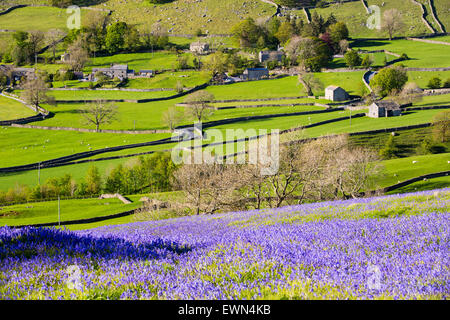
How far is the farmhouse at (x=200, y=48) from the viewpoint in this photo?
6860 inches

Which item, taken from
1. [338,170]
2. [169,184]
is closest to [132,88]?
[169,184]

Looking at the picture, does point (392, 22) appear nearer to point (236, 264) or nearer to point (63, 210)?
point (63, 210)

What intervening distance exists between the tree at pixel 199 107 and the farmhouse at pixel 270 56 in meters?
51.6

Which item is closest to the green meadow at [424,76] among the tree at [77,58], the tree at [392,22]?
the tree at [392,22]

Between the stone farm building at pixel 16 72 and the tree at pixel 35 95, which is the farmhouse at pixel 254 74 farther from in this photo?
the stone farm building at pixel 16 72

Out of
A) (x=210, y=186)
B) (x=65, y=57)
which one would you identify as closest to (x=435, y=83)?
(x=210, y=186)

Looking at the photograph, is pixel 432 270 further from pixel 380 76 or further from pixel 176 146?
pixel 380 76

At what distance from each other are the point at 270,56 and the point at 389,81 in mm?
56659

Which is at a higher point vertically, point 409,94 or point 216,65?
point 216,65

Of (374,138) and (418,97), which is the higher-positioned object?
(418,97)

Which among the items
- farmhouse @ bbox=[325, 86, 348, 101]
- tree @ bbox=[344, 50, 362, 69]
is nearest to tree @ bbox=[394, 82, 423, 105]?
farmhouse @ bbox=[325, 86, 348, 101]

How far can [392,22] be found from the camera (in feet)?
568

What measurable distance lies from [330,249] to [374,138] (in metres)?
75.8

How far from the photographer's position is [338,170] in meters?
51.1
